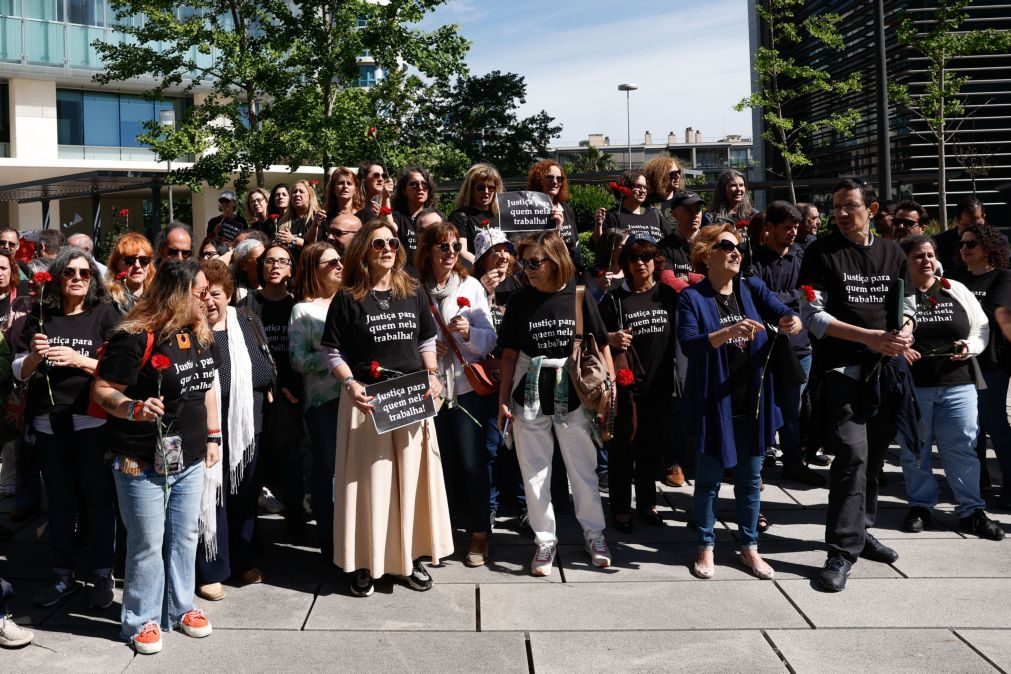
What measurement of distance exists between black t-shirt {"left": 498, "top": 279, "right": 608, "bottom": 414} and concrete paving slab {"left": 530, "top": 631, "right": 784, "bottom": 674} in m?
1.44

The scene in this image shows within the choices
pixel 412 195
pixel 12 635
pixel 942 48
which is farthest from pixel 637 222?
pixel 942 48

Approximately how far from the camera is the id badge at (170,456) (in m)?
4.44

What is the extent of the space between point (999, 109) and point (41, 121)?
32564 millimetres

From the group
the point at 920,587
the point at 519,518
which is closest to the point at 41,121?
the point at 519,518

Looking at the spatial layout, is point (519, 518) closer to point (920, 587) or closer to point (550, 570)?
point (550, 570)

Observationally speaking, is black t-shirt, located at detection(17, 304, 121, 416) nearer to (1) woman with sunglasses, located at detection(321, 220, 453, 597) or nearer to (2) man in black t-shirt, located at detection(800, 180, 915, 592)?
(1) woman with sunglasses, located at detection(321, 220, 453, 597)

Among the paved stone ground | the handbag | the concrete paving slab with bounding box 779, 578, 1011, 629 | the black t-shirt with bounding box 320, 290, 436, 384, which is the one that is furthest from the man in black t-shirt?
the black t-shirt with bounding box 320, 290, 436, 384

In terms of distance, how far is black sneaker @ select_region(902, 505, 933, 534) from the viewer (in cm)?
616

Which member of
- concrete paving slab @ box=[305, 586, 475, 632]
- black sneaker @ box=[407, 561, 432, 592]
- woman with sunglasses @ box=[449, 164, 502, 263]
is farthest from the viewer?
woman with sunglasses @ box=[449, 164, 502, 263]

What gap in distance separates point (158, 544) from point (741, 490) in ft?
10.5

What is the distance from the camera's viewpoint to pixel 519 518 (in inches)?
257

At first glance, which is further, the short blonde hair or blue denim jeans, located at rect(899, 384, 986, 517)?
blue denim jeans, located at rect(899, 384, 986, 517)

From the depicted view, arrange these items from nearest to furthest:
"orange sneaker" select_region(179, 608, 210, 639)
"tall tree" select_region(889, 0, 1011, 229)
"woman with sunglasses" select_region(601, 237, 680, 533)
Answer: "orange sneaker" select_region(179, 608, 210, 639) → "woman with sunglasses" select_region(601, 237, 680, 533) → "tall tree" select_region(889, 0, 1011, 229)

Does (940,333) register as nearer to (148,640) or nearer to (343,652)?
(343,652)
